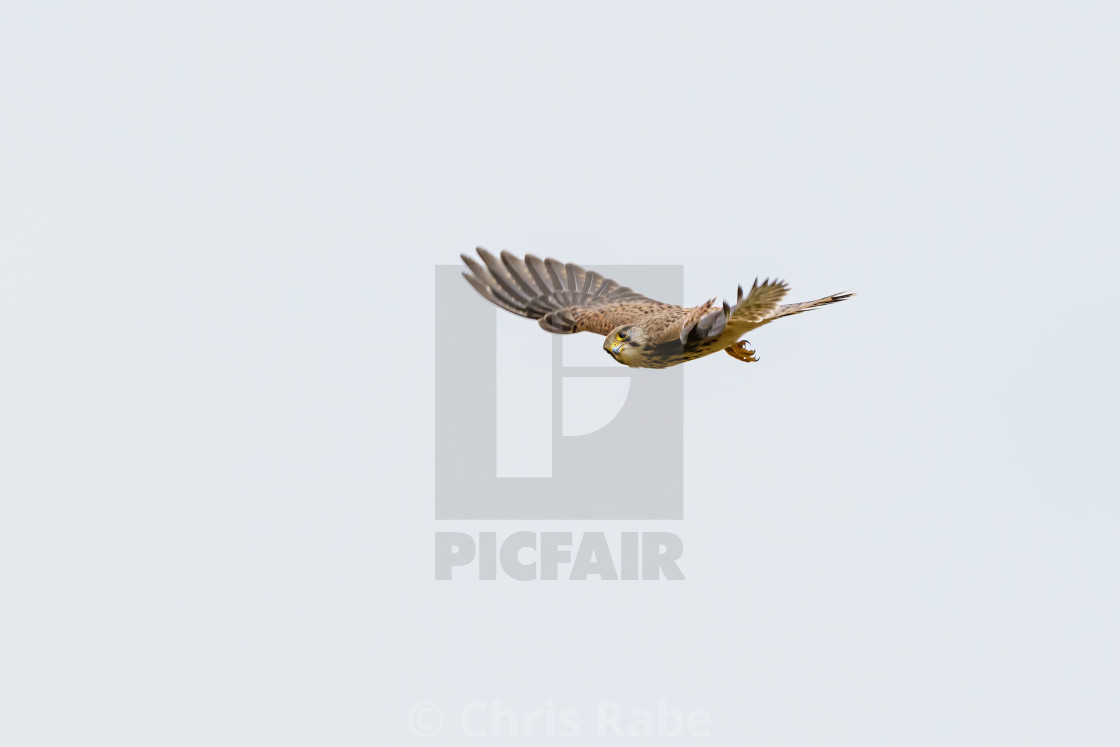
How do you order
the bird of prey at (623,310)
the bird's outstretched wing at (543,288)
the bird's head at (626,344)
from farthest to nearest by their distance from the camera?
1. the bird's outstretched wing at (543,288)
2. the bird's head at (626,344)
3. the bird of prey at (623,310)

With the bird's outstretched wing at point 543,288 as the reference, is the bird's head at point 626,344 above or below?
below

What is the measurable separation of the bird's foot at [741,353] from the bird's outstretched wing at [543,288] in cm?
301

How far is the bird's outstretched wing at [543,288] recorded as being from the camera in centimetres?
2636

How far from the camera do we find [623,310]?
24.9 metres

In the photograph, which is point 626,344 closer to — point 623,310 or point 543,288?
point 623,310

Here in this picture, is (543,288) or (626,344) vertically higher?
(543,288)

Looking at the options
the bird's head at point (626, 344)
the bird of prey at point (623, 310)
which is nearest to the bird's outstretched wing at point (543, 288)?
the bird of prey at point (623, 310)

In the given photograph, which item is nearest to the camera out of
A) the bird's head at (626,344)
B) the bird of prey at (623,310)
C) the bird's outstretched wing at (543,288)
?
the bird of prey at (623,310)

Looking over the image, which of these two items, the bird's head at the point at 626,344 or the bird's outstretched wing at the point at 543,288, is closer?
the bird's head at the point at 626,344

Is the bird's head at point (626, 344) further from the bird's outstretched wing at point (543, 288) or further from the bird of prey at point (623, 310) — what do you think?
the bird's outstretched wing at point (543, 288)

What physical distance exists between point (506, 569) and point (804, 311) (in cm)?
1489

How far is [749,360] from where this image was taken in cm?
2372

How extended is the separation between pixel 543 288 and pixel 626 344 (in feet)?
15.5

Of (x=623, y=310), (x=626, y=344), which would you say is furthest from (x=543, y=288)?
(x=626, y=344)
